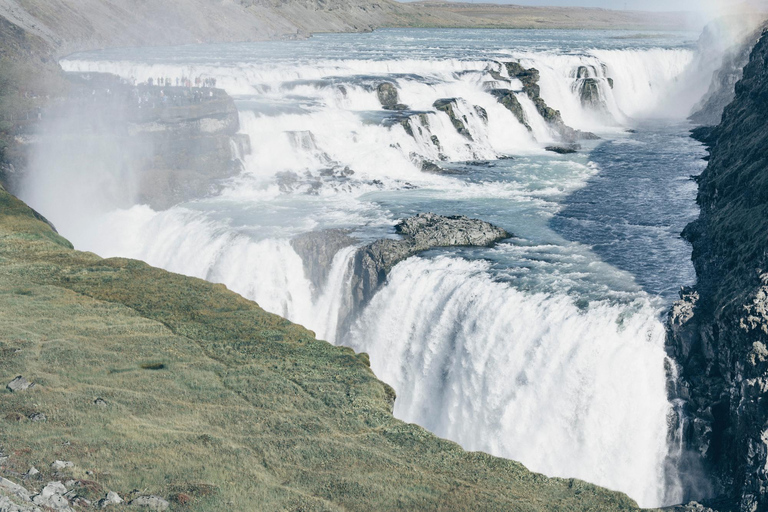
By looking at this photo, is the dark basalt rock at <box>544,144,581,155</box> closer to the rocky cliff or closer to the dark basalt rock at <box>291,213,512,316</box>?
the dark basalt rock at <box>291,213,512,316</box>

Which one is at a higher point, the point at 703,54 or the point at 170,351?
the point at 703,54

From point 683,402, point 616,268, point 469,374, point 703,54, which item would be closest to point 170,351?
point 469,374

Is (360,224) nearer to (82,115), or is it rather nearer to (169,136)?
(169,136)

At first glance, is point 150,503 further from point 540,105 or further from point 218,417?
point 540,105

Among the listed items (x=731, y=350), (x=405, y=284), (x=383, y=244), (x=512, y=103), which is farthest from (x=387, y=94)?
(x=731, y=350)

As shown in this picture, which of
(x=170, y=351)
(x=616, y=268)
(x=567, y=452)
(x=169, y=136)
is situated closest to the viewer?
(x=170, y=351)

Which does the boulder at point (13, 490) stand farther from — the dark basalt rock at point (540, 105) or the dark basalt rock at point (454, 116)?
the dark basalt rock at point (540, 105)
